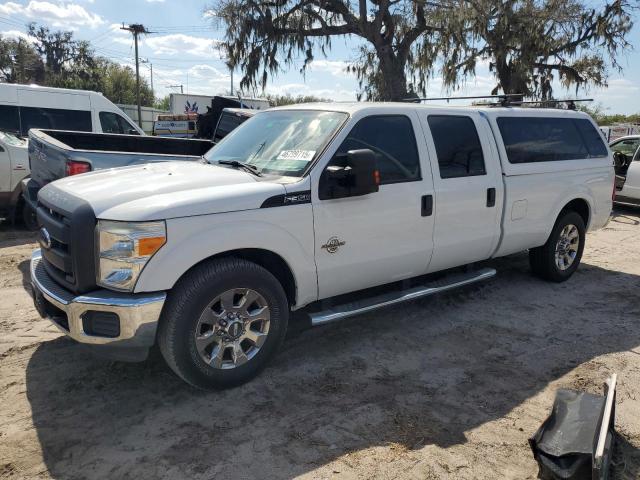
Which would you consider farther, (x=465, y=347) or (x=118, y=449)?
(x=465, y=347)

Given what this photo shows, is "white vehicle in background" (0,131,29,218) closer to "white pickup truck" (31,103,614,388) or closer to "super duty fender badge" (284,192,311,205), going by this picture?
→ "white pickup truck" (31,103,614,388)

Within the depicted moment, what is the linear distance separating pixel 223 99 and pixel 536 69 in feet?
40.9

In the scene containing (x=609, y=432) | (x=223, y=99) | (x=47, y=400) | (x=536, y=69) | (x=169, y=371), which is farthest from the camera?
(x=536, y=69)

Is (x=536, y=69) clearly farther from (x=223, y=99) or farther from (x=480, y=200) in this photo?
(x=480, y=200)

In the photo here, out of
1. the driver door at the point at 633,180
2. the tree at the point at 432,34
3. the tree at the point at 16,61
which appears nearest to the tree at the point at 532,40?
the tree at the point at 432,34

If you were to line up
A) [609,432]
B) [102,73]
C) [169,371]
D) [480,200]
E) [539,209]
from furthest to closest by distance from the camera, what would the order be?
[102,73], [539,209], [480,200], [169,371], [609,432]

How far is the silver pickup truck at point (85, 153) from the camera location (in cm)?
561

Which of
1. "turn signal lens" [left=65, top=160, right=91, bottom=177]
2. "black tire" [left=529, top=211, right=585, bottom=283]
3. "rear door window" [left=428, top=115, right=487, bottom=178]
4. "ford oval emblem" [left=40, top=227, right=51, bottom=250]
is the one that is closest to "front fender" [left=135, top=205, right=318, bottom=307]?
"ford oval emblem" [left=40, top=227, right=51, bottom=250]

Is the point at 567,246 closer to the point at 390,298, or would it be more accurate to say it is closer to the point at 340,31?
the point at 390,298

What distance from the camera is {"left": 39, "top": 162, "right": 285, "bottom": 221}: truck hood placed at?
3.15 metres

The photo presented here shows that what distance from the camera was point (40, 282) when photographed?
3580mm

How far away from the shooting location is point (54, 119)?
11453 mm

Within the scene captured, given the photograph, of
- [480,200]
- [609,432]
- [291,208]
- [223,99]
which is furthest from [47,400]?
[223,99]

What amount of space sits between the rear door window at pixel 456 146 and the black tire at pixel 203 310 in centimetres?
194
